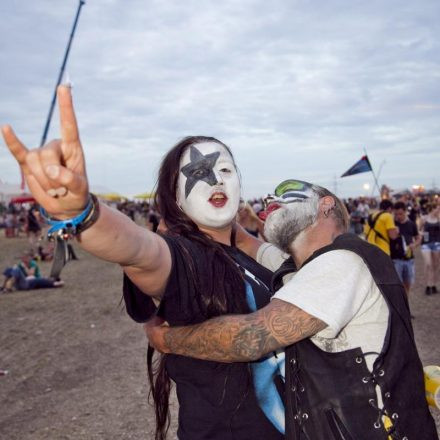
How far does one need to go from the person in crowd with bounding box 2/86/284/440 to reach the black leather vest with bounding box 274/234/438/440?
206 millimetres

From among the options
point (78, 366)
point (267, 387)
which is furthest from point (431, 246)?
point (267, 387)

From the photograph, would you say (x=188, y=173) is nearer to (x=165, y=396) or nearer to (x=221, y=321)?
(x=221, y=321)

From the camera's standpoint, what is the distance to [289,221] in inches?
85.6

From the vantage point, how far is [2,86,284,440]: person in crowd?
1.35 metres

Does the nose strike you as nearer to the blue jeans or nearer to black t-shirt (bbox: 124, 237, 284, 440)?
black t-shirt (bbox: 124, 237, 284, 440)

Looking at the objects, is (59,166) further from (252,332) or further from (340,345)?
(340,345)

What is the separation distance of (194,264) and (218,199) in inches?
23.1

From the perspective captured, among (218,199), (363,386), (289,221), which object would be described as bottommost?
(363,386)

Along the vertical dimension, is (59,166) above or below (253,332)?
above

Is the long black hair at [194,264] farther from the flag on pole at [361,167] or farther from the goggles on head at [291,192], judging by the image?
the flag on pole at [361,167]

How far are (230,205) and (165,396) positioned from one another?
3.30 ft

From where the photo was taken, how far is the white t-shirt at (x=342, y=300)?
1.73m

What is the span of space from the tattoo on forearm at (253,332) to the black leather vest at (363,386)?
0.16 metres

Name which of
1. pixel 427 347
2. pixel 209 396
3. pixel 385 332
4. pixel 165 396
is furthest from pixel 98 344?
pixel 385 332
